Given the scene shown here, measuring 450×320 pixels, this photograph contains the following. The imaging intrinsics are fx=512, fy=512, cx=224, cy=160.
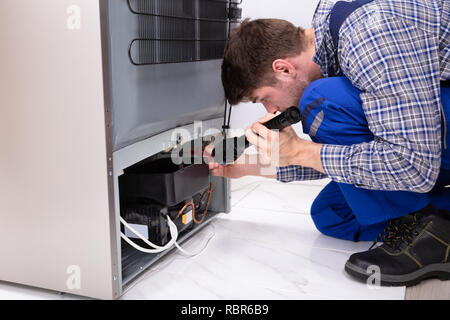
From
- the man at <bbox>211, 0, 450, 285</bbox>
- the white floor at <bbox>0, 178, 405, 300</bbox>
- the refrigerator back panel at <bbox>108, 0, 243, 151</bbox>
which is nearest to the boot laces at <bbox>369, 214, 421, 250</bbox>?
the man at <bbox>211, 0, 450, 285</bbox>

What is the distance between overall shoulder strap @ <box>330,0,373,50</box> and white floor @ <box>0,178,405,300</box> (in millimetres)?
553

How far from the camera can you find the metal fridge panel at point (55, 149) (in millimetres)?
1000

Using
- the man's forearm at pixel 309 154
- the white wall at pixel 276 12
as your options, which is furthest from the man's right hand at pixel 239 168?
the white wall at pixel 276 12

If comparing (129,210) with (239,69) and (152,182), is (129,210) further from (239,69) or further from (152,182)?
(239,69)

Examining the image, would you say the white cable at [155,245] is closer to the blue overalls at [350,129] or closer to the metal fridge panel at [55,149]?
the metal fridge panel at [55,149]

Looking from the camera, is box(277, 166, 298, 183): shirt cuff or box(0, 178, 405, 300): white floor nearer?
box(0, 178, 405, 300): white floor

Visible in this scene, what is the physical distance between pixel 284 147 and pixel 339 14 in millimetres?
328

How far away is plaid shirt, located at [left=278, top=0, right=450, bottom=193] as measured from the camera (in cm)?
104

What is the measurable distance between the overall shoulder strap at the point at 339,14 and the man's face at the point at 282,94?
0.17 metres

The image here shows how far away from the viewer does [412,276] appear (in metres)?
1.19

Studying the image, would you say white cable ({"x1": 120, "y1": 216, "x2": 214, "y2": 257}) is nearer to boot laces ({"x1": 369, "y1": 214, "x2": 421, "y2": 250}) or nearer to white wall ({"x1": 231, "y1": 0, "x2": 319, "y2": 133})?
boot laces ({"x1": 369, "y1": 214, "x2": 421, "y2": 250})

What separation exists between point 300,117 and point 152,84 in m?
0.36
